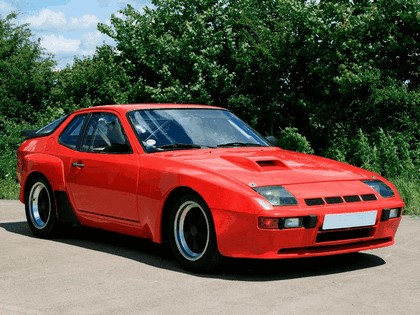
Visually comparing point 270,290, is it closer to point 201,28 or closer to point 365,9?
point 365,9

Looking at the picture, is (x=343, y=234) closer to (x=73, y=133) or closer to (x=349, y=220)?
(x=349, y=220)

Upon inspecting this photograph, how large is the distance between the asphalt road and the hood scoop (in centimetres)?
82

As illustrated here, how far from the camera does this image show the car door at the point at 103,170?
7.82 meters

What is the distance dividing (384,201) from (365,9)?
1692cm

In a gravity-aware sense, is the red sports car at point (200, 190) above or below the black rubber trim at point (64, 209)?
above

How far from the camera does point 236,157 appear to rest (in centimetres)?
741

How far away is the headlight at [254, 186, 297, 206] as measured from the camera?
6.62 meters

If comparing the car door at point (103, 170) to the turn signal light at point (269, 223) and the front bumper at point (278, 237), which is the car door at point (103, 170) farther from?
the turn signal light at point (269, 223)

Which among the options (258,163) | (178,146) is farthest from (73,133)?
(258,163)

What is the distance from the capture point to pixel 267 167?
7.23 meters

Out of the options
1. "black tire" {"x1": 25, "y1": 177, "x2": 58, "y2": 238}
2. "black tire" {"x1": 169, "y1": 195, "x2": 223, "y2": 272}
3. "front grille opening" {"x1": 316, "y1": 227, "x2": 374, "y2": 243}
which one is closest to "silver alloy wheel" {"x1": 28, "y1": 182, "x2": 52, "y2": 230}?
"black tire" {"x1": 25, "y1": 177, "x2": 58, "y2": 238}

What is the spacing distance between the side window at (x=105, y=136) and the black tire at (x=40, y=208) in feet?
2.57

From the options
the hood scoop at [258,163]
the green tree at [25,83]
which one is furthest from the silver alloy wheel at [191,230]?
the green tree at [25,83]

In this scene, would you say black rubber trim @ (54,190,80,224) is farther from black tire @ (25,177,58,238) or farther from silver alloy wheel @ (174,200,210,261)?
silver alloy wheel @ (174,200,210,261)
